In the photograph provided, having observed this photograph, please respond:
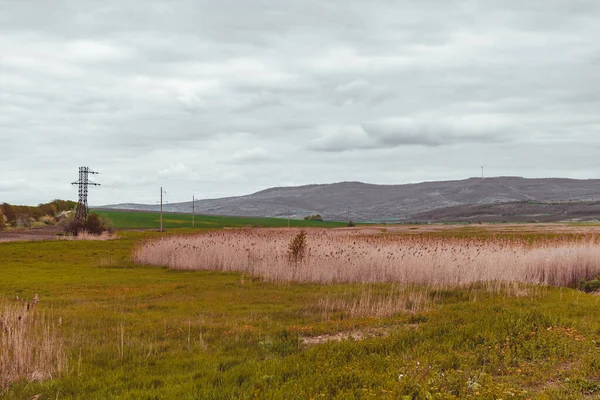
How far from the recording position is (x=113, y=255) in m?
39.9

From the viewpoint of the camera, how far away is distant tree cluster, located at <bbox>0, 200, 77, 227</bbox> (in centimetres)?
8724

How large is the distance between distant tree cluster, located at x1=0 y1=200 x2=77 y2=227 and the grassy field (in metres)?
76.7

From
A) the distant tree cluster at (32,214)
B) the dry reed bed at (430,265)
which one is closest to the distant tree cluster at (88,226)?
the distant tree cluster at (32,214)

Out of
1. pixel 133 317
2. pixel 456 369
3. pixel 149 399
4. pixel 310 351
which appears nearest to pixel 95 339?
pixel 133 317

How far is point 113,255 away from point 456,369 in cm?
3605

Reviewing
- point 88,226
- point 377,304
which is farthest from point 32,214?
point 377,304

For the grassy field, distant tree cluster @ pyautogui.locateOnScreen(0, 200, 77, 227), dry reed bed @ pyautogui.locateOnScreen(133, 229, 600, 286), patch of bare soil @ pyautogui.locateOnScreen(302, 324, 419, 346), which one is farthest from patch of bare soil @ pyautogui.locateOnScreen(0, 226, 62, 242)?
patch of bare soil @ pyautogui.locateOnScreen(302, 324, 419, 346)

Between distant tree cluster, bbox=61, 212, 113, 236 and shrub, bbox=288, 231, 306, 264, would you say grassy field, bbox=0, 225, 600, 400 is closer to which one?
shrub, bbox=288, 231, 306, 264

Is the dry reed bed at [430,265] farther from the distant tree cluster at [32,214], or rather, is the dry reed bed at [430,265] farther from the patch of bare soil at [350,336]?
the distant tree cluster at [32,214]

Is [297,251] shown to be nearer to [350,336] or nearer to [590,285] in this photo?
[590,285]

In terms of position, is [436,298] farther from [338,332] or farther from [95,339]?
[95,339]

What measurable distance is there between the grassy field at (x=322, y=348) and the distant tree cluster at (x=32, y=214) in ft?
252

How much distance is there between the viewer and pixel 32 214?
97.3m

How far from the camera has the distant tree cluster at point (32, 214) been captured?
8724 centimetres
